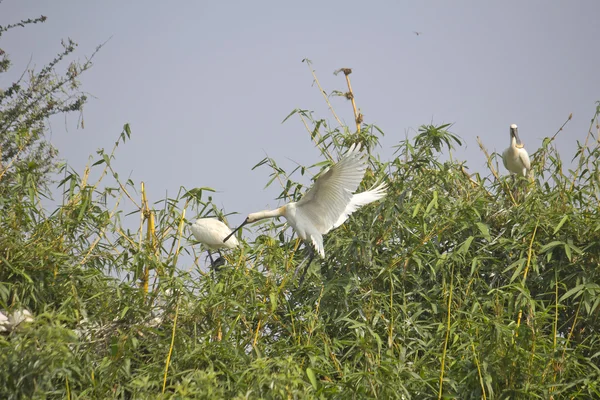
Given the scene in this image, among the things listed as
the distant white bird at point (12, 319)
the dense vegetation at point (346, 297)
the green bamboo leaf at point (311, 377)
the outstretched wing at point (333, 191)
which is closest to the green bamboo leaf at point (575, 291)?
the dense vegetation at point (346, 297)

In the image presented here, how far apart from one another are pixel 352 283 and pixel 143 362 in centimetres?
138

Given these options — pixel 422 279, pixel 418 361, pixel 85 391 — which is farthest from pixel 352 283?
pixel 85 391

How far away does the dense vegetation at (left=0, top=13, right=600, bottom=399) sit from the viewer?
4.72 m

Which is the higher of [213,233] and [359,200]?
[213,233]

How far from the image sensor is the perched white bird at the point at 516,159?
779 centimetres

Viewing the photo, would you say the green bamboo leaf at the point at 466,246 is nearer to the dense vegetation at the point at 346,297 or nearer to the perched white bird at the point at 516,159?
the dense vegetation at the point at 346,297

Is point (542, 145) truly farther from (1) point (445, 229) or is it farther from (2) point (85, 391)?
(2) point (85, 391)

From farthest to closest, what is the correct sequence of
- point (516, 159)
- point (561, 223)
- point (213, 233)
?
point (516, 159), point (213, 233), point (561, 223)

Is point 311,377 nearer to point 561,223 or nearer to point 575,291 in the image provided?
point 575,291

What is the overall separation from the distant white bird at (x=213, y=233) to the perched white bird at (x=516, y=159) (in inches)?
Result: 97.9

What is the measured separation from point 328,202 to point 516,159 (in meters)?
2.61

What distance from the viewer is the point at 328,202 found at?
5.84 meters

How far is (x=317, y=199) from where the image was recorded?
582cm

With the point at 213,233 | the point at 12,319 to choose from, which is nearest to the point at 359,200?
the point at 213,233
